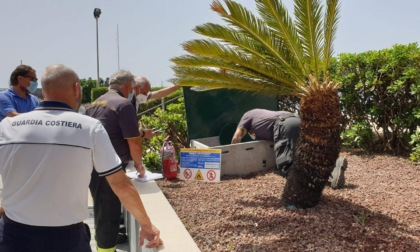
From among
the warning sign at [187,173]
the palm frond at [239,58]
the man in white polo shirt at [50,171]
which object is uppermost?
the palm frond at [239,58]

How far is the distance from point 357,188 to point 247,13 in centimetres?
261

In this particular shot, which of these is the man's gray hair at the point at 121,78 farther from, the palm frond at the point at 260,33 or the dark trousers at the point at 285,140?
the dark trousers at the point at 285,140

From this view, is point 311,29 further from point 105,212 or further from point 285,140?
point 105,212

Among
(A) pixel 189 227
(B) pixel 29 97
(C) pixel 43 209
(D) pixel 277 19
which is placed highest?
(D) pixel 277 19

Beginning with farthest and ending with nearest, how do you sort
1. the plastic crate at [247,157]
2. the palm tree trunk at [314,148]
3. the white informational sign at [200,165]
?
1. the plastic crate at [247,157]
2. the white informational sign at [200,165]
3. the palm tree trunk at [314,148]

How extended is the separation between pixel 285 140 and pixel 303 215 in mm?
1841

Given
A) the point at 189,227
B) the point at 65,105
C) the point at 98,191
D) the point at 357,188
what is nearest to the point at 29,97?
the point at 98,191

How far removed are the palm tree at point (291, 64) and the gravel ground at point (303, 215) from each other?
379mm

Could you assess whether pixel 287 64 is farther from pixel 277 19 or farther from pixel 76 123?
pixel 76 123

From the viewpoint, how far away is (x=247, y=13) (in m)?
4.34

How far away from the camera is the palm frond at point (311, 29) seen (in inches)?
164

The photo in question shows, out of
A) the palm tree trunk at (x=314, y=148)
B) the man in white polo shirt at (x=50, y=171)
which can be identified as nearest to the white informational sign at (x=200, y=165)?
the palm tree trunk at (x=314, y=148)

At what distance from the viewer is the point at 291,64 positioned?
14.6ft

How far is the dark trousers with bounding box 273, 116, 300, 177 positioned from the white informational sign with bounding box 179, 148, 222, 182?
887mm
